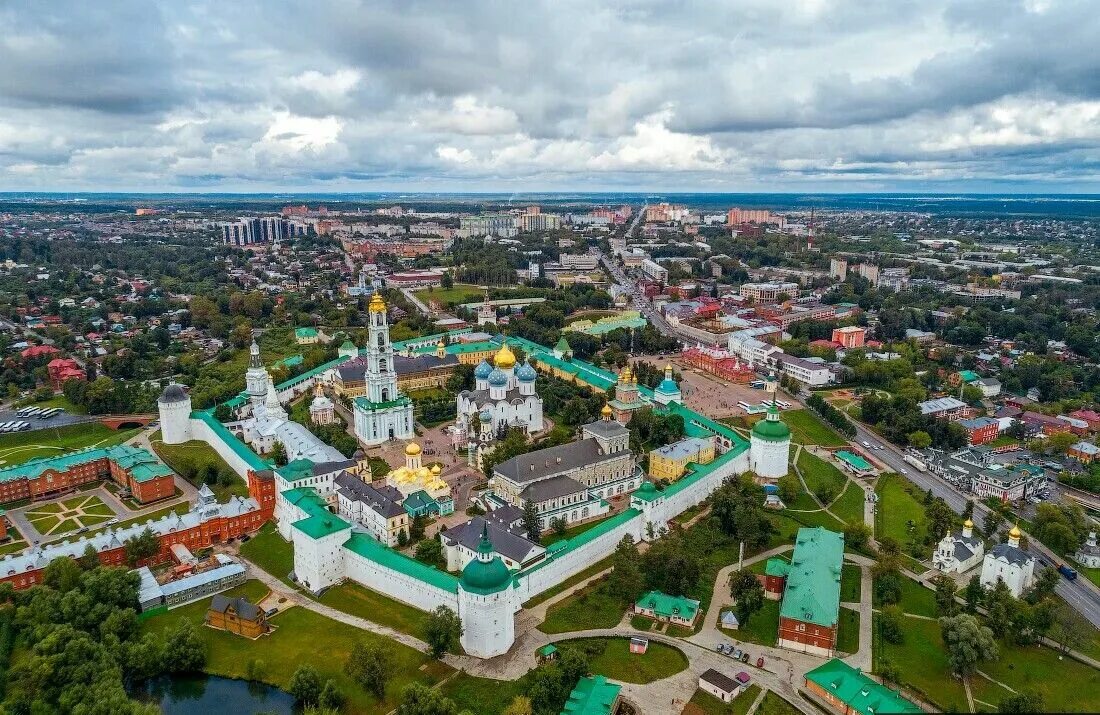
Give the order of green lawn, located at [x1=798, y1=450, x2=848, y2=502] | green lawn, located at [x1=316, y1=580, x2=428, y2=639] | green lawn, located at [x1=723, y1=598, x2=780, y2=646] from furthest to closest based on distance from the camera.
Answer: green lawn, located at [x1=798, y1=450, x2=848, y2=502]
green lawn, located at [x1=316, y1=580, x2=428, y2=639]
green lawn, located at [x1=723, y1=598, x2=780, y2=646]

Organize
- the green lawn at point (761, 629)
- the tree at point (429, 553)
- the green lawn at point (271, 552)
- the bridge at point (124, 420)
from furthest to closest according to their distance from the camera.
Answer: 1. the bridge at point (124, 420)
2. the green lawn at point (271, 552)
3. the tree at point (429, 553)
4. the green lawn at point (761, 629)

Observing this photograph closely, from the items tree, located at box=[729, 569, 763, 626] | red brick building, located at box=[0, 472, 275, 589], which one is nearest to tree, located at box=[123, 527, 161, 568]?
red brick building, located at box=[0, 472, 275, 589]

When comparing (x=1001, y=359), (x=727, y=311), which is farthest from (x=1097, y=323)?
(x=727, y=311)

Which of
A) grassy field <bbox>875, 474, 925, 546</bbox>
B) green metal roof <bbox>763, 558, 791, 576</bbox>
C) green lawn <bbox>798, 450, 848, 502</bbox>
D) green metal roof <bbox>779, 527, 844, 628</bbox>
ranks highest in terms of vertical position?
green metal roof <bbox>779, 527, 844, 628</bbox>

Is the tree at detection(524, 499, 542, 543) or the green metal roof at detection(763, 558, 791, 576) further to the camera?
the tree at detection(524, 499, 542, 543)

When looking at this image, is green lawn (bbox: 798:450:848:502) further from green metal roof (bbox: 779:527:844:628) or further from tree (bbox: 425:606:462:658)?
tree (bbox: 425:606:462:658)

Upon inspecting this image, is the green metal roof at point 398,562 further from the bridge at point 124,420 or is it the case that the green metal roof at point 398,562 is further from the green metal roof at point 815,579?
the bridge at point 124,420

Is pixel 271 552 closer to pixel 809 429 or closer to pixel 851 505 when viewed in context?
pixel 851 505

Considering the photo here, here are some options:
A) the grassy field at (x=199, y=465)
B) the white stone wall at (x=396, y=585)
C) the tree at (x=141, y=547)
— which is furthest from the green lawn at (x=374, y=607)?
the grassy field at (x=199, y=465)
